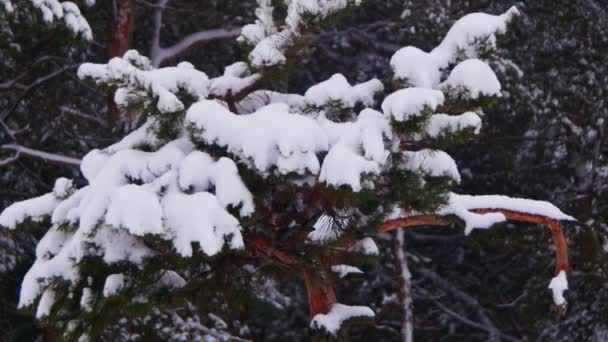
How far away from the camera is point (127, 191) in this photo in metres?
2.46

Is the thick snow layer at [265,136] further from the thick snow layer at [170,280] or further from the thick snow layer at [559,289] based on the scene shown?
the thick snow layer at [559,289]

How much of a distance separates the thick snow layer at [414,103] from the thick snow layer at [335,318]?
86 centimetres

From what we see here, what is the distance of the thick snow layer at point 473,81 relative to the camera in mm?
2566

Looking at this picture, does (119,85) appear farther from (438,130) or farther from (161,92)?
(438,130)

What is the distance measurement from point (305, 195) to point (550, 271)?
661cm

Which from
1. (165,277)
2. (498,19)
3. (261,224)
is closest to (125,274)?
(165,277)

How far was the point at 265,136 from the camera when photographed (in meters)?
2.59

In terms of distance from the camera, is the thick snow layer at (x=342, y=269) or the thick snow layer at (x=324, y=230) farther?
the thick snow layer at (x=342, y=269)

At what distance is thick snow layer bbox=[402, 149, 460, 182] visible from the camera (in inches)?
107

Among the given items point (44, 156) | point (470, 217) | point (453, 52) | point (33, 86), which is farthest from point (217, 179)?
point (33, 86)

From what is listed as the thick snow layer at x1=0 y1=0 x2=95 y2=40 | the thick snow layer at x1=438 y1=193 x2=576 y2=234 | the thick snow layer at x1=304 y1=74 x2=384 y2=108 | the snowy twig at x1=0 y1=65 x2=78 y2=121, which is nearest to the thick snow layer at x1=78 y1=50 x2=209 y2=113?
the thick snow layer at x1=304 y1=74 x2=384 y2=108

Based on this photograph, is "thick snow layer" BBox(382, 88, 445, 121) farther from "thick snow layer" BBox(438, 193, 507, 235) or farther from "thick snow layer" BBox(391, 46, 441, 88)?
"thick snow layer" BBox(438, 193, 507, 235)

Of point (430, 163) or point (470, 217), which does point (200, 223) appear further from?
point (470, 217)

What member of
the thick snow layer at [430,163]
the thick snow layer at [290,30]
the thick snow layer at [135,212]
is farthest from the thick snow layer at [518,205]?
the thick snow layer at [135,212]
